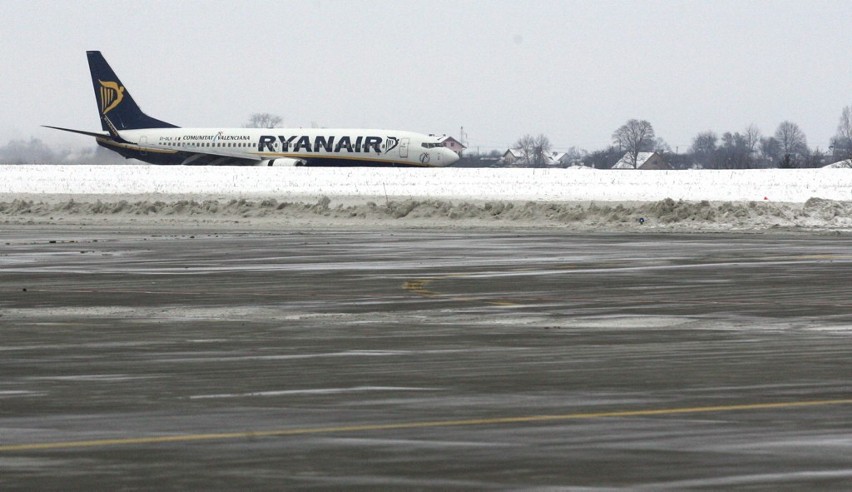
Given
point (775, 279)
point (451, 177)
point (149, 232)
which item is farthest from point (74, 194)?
point (775, 279)

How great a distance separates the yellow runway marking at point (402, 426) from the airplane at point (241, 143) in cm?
7246

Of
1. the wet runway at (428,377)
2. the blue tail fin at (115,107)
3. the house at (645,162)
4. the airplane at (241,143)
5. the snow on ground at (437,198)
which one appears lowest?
the house at (645,162)

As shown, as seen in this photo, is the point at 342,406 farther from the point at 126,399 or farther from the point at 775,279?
the point at 775,279

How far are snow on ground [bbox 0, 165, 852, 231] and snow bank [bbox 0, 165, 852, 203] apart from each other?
72 millimetres

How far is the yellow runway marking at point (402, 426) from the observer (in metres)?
8.70

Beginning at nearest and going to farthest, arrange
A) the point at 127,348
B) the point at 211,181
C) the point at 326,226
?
the point at 127,348 < the point at 326,226 < the point at 211,181

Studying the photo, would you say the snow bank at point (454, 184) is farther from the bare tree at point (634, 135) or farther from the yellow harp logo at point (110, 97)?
the bare tree at point (634, 135)

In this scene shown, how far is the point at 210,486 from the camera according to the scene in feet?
24.4

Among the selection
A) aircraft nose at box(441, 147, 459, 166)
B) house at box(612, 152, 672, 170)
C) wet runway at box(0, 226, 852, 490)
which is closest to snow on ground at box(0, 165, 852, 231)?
aircraft nose at box(441, 147, 459, 166)

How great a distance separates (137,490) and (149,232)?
120 feet

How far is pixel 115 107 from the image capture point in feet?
311

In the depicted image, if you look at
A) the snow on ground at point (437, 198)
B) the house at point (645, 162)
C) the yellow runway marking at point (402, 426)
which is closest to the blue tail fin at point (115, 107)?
the snow on ground at point (437, 198)

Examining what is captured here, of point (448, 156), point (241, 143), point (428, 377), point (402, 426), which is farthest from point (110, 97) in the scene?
point (402, 426)

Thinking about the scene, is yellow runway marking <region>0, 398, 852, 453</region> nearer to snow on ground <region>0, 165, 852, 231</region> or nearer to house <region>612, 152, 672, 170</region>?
snow on ground <region>0, 165, 852, 231</region>
